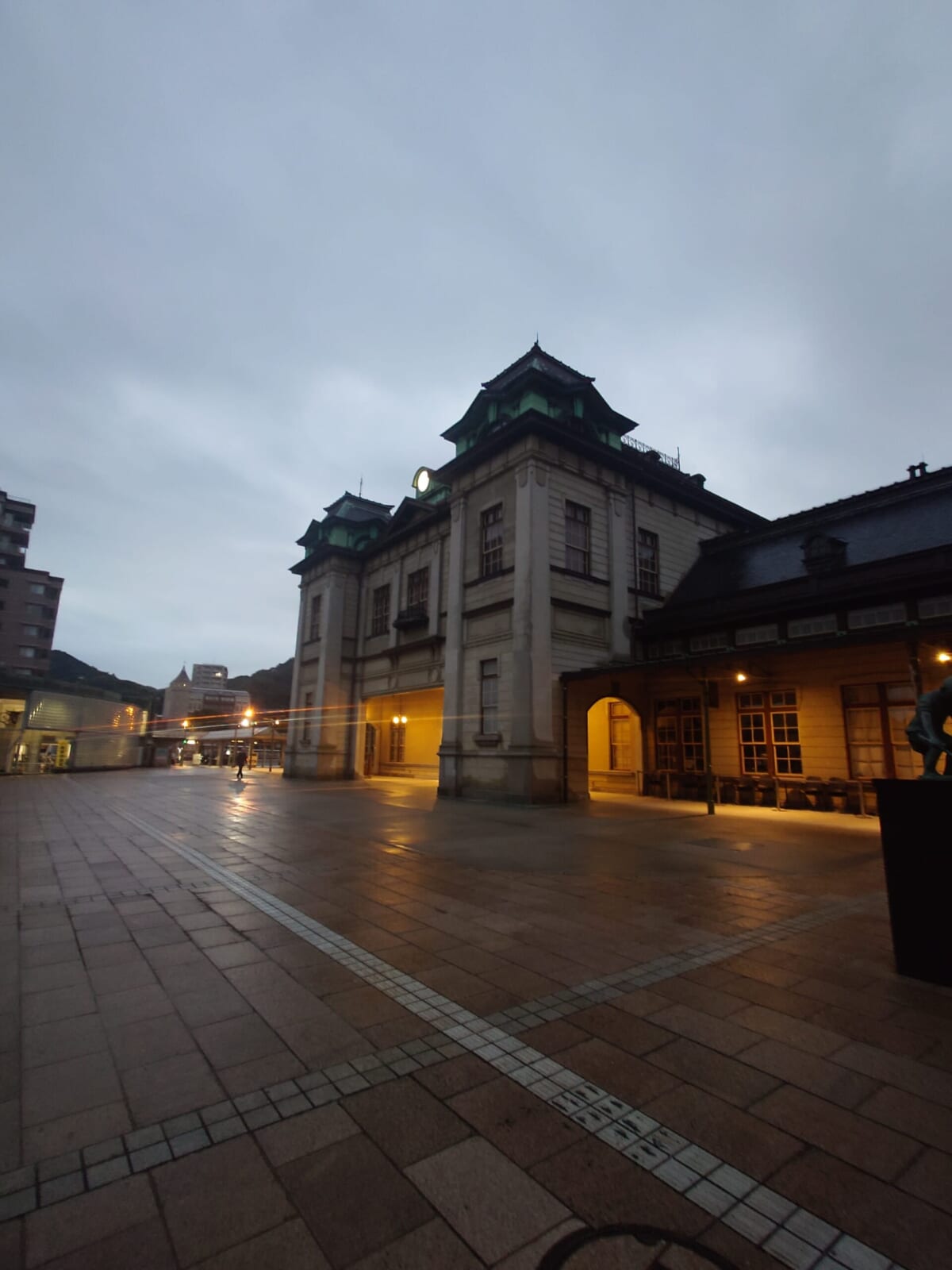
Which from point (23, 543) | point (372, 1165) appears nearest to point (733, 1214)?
point (372, 1165)

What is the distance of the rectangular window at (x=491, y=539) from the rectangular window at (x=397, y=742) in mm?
12330

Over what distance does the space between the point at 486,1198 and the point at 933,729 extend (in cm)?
497

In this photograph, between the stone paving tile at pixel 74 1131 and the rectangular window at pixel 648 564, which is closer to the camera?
the stone paving tile at pixel 74 1131

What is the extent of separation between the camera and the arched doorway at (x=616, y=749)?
20.6m

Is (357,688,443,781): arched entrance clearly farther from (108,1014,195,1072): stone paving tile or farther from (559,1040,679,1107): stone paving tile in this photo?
(559,1040,679,1107): stone paving tile

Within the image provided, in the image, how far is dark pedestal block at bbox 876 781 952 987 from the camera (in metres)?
4.41

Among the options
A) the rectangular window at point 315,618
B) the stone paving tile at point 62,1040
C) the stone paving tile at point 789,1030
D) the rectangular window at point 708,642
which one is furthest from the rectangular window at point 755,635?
the rectangular window at point 315,618

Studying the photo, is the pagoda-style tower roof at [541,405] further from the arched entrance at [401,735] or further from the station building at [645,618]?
the arched entrance at [401,735]

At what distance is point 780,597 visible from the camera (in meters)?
17.2

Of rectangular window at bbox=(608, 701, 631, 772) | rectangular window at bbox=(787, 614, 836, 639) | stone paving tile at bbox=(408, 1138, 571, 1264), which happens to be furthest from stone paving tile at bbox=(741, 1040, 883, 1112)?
rectangular window at bbox=(608, 701, 631, 772)

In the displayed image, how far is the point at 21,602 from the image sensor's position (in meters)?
62.8

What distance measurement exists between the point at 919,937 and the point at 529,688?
1301 cm

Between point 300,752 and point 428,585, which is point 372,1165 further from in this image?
point 300,752

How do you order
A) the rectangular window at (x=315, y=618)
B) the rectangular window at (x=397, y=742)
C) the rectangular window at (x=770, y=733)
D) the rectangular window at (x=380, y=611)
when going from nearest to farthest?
1. the rectangular window at (x=770, y=733)
2. the rectangular window at (x=380, y=611)
3. the rectangular window at (x=397, y=742)
4. the rectangular window at (x=315, y=618)
